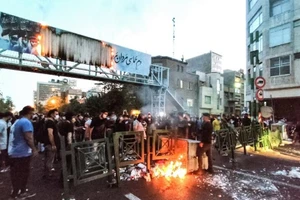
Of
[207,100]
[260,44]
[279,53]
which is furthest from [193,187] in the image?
[207,100]

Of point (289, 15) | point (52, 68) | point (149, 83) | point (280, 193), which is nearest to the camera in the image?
point (280, 193)

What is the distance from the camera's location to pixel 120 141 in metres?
6.08

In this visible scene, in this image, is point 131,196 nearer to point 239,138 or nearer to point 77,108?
point 239,138

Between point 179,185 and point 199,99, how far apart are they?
33536 mm

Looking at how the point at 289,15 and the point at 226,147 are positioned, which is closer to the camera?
the point at 226,147

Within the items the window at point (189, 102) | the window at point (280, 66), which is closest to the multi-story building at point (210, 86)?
the window at point (189, 102)

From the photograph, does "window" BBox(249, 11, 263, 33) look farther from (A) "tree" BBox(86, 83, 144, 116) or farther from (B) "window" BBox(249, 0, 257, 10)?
(A) "tree" BBox(86, 83, 144, 116)

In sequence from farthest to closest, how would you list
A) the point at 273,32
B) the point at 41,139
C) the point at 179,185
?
the point at 273,32 < the point at 41,139 < the point at 179,185

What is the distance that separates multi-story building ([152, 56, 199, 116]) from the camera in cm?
3306

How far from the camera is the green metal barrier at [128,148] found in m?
5.84

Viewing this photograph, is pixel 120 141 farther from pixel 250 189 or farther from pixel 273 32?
pixel 273 32

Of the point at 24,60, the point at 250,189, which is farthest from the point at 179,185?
the point at 24,60

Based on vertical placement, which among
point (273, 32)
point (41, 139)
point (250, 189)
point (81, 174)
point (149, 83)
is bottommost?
point (250, 189)

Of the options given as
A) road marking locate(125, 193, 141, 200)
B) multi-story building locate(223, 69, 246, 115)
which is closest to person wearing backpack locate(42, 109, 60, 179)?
road marking locate(125, 193, 141, 200)
